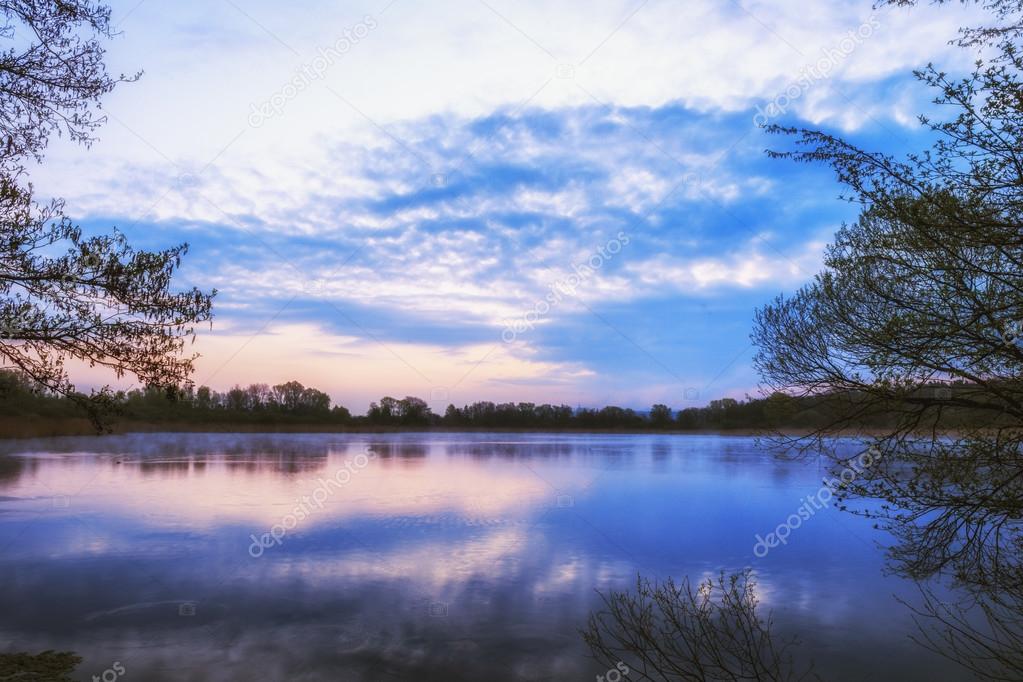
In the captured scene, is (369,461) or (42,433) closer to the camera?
(369,461)

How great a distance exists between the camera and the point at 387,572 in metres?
14.2

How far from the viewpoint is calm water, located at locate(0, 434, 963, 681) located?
9.51 m

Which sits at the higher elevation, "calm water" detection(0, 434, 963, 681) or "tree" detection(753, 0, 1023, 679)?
"tree" detection(753, 0, 1023, 679)

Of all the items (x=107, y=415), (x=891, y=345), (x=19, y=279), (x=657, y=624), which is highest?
(x=19, y=279)

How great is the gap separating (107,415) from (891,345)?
9.04 metres

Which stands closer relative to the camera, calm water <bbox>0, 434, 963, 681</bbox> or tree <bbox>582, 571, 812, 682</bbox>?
tree <bbox>582, 571, 812, 682</bbox>

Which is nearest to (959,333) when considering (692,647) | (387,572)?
(692,647)

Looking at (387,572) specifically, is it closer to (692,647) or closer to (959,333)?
(692,647)

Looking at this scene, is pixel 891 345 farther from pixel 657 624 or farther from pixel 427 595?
pixel 427 595

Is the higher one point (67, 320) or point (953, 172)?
point (953, 172)

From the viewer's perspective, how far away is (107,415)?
827 cm

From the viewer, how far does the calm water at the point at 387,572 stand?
9.51 m

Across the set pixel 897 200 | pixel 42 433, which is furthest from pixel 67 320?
pixel 42 433

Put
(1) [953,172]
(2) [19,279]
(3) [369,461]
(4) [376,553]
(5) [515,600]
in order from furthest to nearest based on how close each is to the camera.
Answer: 1. (3) [369,461]
2. (4) [376,553]
3. (5) [515,600]
4. (2) [19,279]
5. (1) [953,172]
